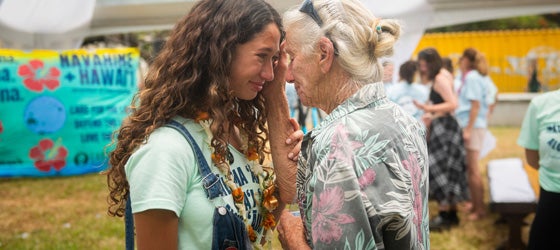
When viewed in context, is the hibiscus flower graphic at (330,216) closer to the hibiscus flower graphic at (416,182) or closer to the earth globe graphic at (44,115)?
the hibiscus flower graphic at (416,182)

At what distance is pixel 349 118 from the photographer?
148 cm

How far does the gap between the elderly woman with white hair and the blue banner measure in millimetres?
7082

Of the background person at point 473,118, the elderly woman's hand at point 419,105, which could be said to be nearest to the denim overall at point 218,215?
the elderly woman's hand at point 419,105

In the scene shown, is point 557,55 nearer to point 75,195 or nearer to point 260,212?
point 75,195

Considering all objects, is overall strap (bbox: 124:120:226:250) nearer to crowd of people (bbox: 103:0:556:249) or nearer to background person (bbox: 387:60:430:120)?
crowd of people (bbox: 103:0:556:249)

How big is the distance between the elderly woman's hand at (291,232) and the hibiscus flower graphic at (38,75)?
25.0 feet

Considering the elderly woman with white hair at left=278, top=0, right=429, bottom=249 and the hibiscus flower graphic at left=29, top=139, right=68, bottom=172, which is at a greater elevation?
the elderly woman with white hair at left=278, top=0, right=429, bottom=249

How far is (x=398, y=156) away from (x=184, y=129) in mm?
612

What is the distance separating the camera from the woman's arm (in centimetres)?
152

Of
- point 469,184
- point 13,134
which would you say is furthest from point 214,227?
point 13,134

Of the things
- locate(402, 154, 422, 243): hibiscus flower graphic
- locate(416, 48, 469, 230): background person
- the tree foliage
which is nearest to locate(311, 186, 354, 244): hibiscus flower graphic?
locate(402, 154, 422, 243): hibiscus flower graphic

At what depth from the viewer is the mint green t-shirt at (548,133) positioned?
316 cm

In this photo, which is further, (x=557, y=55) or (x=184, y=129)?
(x=557, y=55)

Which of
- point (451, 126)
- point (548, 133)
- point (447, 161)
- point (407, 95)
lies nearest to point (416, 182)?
point (548, 133)
